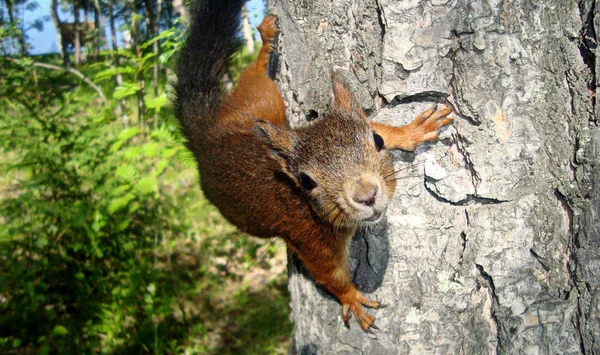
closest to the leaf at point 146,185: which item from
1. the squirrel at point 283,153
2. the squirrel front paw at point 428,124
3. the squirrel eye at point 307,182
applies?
the squirrel at point 283,153

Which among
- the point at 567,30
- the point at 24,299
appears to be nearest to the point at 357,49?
the point at 567,30

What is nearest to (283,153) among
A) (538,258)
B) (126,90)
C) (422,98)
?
(422,98)

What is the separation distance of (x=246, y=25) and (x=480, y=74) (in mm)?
2503

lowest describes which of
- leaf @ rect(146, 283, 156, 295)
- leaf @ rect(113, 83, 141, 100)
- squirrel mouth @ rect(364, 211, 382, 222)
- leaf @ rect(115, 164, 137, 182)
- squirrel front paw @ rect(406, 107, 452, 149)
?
leaf @ rect(146, 283, 156, 295)

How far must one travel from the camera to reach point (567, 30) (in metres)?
1.51

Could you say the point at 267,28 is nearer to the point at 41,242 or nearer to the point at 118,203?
the point at 118,203

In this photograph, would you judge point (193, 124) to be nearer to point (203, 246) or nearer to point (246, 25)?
point (246, 25)

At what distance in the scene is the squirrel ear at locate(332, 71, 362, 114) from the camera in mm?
1855

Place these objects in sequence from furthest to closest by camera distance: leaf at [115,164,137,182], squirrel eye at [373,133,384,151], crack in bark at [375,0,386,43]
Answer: leaf at [115,164,137,182] → squirrel eye at [373,133,384,151] → crack in bark at [375,0,386,43]

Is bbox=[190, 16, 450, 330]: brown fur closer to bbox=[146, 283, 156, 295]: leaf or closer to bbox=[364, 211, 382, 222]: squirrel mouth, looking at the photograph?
bbox=[364, 211, 382, 222]: squirrel mouth

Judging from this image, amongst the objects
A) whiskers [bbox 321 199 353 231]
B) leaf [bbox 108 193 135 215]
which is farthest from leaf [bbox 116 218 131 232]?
whiskers [bbox 321 199 353 231]

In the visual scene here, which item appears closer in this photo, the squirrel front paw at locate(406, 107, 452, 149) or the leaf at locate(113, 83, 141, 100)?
the squirrel front paw at locate(406, 107, 452, 149)

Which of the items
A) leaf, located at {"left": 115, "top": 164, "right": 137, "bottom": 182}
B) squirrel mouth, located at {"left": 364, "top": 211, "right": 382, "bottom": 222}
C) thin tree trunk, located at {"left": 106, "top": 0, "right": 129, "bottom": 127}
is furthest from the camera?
thin tree trunk, located at {"left": 106, "top": 0, "right": 129, "bottom": 127}

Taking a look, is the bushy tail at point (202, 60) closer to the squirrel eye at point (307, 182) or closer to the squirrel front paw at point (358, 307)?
the squirrel eye at point (307, 182)
